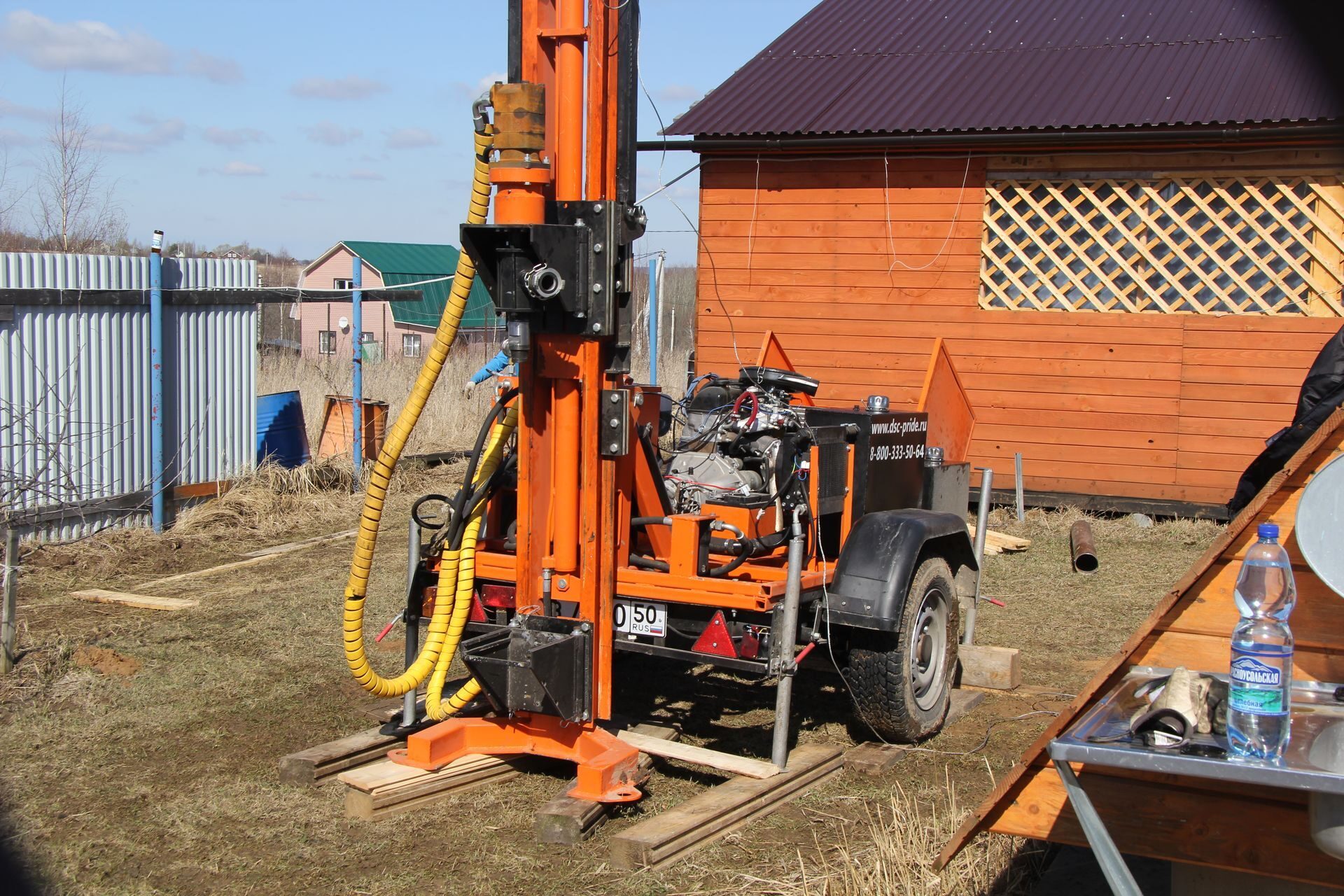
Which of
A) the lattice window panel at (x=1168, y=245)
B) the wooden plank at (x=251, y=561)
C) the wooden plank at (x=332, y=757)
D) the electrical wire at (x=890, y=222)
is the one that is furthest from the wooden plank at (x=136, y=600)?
the lattice window panel at (x=1168, y=245)

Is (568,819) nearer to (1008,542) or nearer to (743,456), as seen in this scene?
(743,456)

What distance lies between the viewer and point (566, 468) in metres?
4.55

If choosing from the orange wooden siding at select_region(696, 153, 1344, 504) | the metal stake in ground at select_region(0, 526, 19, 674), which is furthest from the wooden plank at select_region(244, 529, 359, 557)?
the orange wooden siding at select_region(696, 153, 1344, 504)

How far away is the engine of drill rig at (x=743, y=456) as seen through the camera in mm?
5371

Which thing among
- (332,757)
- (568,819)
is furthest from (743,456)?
(332,757)

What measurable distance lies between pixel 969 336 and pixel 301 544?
6.13m

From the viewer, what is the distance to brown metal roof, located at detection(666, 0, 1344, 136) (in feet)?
34.3

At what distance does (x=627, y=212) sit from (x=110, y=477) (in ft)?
21.8

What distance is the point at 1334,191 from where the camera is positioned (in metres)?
10.1

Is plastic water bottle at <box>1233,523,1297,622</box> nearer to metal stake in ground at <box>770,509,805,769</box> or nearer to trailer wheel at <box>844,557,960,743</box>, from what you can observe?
metal stake in ground at <box>770,509,805,769</box>

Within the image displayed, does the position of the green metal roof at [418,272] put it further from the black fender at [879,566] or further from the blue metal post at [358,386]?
the black fender at [879,566]

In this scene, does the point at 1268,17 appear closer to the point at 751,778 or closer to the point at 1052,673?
the point at 1052,673

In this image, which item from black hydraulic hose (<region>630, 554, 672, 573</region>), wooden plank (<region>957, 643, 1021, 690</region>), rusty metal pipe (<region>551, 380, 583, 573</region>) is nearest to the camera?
rusty metal pipe (<region>551, 380, 583, 573</region>)

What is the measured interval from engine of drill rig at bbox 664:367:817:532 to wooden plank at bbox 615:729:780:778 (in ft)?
3.29
